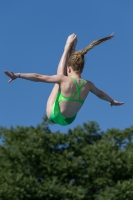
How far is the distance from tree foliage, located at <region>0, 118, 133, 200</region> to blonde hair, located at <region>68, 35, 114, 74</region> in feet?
66.6

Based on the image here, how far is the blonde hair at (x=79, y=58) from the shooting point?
8.50 m

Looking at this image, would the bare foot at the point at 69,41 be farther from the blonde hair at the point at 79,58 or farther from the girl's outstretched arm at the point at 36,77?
the girl's outstretched arm at the point at 36,77

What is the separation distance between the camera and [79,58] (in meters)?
8.57

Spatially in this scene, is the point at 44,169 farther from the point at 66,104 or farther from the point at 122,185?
the point at 66,104

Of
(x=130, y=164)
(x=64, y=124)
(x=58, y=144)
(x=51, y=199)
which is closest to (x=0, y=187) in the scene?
(x=51, y=199)

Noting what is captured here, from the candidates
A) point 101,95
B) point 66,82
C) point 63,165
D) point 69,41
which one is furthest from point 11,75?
point 63,165

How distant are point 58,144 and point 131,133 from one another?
4.09m

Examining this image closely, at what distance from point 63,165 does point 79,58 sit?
72.5 feet

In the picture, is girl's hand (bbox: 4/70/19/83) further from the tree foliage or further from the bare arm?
the tree foliage

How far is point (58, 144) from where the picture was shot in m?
32.2

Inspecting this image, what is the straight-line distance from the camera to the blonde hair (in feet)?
27.9

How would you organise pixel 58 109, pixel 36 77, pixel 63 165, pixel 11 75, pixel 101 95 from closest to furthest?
1. pixel 11 75
2. pixel 36 77
3. pixel 58 109
4. pixel 101 95
5. pixel 63 165

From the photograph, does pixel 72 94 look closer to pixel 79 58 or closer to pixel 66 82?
pixel 66 82

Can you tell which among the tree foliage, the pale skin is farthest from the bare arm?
the tree foliage
